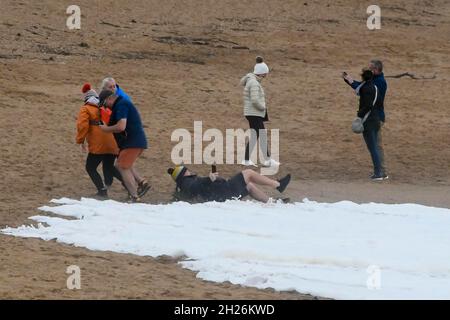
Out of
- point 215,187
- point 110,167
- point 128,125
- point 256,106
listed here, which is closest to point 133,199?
point 110,167

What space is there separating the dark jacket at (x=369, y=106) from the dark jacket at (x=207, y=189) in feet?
11.4

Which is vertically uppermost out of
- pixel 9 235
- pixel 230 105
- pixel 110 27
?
pixel 110 27

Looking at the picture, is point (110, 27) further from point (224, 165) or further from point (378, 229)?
point (378, 229)

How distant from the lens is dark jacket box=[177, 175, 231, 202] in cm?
1592

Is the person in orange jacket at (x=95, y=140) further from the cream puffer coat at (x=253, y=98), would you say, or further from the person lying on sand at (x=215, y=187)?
the cream puffer coat at (x=253, y=98)

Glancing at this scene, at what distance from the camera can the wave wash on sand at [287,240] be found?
40.1ft

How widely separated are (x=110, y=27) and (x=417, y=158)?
8527 mm

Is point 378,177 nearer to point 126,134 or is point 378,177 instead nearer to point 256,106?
point 256,106

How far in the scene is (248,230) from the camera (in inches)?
565

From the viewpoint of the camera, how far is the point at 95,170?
1625cm

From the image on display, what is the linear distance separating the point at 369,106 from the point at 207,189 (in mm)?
3706

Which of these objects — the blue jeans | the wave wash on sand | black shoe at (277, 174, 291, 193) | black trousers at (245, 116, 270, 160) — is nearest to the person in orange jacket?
the wave wash on sand

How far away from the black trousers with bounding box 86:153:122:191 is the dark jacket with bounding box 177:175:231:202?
3.16 feet
